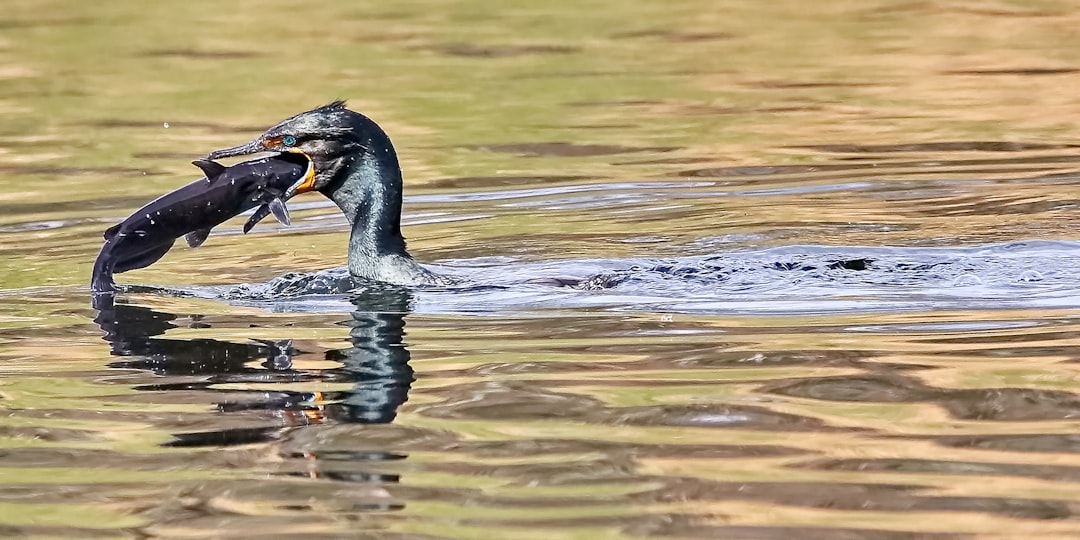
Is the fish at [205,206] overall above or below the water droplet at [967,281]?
above

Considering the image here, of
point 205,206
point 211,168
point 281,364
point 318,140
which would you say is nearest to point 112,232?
point 205,206

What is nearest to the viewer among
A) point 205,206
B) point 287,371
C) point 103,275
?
point 287,371

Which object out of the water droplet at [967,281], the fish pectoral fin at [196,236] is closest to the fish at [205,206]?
the fish pectoral fin at [196,236]

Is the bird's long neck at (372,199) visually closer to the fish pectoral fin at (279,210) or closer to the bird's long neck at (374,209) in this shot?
the bird's long neck at (374,209)

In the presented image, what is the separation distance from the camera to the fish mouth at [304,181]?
7.71 metres

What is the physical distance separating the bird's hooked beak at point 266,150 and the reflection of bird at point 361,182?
1cm

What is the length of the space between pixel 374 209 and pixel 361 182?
5.3 inches

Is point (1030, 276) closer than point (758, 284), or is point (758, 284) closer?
point (1030, 276)

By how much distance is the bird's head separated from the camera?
299 inches

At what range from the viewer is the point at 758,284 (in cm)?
786

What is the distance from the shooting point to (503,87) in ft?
52.5

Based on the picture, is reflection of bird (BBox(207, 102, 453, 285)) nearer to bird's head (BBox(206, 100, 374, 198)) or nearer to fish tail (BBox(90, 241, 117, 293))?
bird's head (BBox(206, 100, 374, 198))

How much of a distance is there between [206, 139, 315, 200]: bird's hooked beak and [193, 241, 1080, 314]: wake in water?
1.70 ft

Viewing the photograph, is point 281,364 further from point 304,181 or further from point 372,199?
point 372,199
